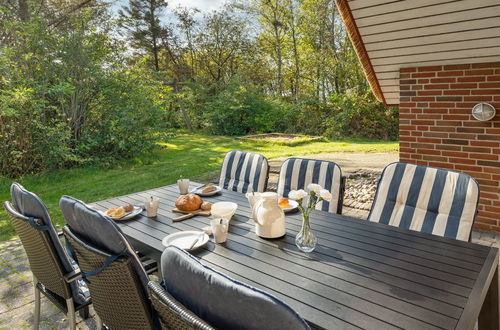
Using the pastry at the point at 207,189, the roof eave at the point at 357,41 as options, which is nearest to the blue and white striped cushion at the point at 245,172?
the pastry at the point at 207,189

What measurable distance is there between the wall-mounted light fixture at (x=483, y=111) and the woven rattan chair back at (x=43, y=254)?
11.9 ft

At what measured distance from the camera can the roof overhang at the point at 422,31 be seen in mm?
2691

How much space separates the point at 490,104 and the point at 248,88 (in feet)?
37.1

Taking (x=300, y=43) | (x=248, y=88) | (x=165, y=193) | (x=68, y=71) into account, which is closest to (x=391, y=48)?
(x=165, y=193)

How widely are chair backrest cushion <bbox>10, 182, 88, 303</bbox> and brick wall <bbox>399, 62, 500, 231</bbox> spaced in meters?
3.41

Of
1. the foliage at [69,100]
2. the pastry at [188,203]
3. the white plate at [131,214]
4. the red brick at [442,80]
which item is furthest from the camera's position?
the foliage at [69,100]

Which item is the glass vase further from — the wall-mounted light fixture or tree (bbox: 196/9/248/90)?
tree (bbox: 196/9/248/90)

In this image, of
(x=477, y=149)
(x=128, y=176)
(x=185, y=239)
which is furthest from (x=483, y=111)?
(x=128, y=176)

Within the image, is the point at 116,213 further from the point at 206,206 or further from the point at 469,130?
the point at 469,130

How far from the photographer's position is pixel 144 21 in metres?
16.6

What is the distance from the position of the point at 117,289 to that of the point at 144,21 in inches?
697

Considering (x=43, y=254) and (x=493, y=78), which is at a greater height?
(x=493, y=78)

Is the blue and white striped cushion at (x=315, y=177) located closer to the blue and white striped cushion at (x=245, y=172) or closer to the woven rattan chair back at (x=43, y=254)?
the blue and white striped cushion at (x=245, y=172)

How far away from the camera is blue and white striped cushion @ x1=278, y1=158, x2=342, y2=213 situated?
2.50 meters
